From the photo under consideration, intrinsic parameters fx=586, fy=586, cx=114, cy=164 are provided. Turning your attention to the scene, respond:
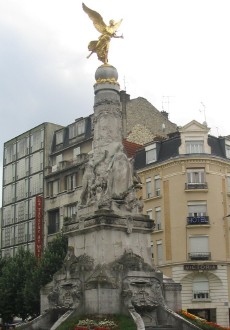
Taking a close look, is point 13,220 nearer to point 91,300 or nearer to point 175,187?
point 175,187

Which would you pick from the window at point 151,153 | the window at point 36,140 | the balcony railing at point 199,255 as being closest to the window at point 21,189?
the window at point 36,140

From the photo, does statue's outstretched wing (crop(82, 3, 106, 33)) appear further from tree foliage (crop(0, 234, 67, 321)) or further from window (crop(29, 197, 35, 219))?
window (crop(29, 197, 35, 219))

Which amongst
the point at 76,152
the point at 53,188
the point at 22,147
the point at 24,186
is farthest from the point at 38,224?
the point at 22,147

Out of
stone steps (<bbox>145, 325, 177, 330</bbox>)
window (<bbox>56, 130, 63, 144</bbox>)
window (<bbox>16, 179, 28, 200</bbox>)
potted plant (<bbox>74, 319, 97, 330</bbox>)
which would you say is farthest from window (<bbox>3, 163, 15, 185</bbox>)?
potted plant (<bbox>74, 319, 97, 330</bbox>)

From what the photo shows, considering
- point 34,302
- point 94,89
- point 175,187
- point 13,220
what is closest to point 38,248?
point 13,220

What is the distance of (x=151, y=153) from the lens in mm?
49469

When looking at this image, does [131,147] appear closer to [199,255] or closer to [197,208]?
[197,208]

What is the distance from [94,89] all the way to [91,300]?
31.2ft

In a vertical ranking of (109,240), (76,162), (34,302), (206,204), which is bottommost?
(34,302)

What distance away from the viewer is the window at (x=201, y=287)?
44.5m

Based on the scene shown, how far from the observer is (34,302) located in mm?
35500

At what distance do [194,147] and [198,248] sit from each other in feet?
26.7

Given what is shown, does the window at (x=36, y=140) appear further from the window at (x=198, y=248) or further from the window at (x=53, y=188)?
the window at (x=198, y=248)

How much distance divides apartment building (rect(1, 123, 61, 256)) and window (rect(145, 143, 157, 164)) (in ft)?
42.3
